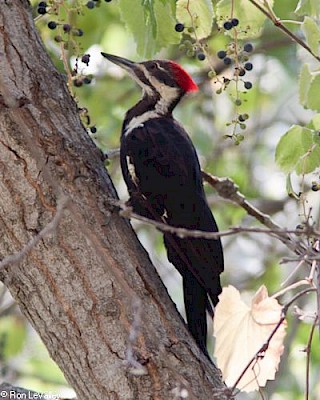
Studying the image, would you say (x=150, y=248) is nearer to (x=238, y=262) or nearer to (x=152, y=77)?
(x=238, y=262)

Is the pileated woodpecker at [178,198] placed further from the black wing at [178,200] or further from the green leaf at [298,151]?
the green leaf at [298,151]

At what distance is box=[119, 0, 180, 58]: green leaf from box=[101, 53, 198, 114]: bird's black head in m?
0.64

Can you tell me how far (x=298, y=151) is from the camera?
2588 mm

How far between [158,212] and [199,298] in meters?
0.30

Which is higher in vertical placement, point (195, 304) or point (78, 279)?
point (195, 304)

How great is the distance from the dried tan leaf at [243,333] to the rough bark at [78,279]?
0.12 meters

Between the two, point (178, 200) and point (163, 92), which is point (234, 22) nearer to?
point (178, 200)

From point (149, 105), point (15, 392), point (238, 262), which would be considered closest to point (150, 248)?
point (238, 262)

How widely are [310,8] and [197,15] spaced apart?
29cm

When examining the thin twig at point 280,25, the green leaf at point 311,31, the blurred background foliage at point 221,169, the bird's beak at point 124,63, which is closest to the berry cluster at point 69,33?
the bird's beak at point 124,63

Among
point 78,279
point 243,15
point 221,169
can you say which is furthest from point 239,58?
point 221,169

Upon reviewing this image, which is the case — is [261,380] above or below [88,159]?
below

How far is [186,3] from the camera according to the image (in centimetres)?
254

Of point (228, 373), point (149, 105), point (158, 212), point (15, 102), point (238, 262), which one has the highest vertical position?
point (238, 262)
